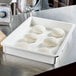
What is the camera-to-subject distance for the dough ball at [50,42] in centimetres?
67

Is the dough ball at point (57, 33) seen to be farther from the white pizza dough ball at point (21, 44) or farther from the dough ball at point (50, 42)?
the white pizza dough ball at point (21, 44)

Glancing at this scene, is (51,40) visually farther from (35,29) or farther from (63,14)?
(63,14)

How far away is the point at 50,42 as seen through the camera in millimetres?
674

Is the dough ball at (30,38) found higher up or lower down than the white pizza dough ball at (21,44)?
higher up

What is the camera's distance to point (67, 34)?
723 mm

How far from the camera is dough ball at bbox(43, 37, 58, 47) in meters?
0.67

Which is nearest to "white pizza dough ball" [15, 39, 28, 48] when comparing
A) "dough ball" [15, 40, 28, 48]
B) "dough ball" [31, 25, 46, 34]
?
"dough ball" [15, 40, 28, 48]

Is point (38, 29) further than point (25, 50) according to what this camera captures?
Yes

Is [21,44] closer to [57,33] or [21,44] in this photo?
[21,44]

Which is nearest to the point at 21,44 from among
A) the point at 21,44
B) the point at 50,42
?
the point at 21,44

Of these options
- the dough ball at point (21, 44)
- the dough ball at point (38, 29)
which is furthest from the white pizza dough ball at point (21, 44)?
the dough ball at point (38, 29)

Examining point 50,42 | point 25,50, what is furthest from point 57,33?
point 25,50

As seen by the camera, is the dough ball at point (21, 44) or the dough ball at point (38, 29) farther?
the dough ball at point (38, 29)

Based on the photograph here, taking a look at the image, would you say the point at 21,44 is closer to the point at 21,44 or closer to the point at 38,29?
the point at 21,44
